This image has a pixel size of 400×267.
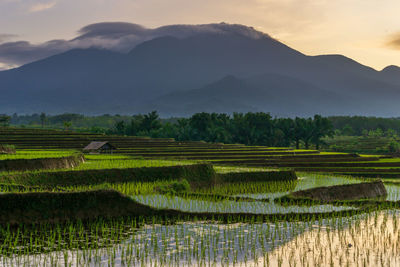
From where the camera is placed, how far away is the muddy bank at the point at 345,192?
25.0 meters

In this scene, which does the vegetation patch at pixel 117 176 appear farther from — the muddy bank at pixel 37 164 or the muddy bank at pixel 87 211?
the muddy bank at pixel 87 211

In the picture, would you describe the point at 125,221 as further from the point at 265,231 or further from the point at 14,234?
the point at 265,231

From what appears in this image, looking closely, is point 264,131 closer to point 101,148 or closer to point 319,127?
point 319,127

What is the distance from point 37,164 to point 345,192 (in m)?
17.7

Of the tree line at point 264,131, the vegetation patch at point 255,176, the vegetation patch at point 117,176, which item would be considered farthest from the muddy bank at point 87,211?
the tree line at point 264,131

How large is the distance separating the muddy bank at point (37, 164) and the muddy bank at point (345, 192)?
13.9 metres

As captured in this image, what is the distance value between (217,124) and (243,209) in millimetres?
70370

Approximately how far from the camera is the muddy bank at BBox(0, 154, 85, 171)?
2583 centimetres

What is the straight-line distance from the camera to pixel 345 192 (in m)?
26.4

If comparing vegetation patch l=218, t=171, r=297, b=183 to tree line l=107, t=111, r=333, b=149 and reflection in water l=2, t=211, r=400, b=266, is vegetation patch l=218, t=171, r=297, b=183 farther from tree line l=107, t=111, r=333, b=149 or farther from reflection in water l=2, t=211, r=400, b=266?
tree line l=107, t=111, r=333, b=149

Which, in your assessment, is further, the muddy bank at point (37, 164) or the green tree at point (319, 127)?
the green tree at point (319, 127)

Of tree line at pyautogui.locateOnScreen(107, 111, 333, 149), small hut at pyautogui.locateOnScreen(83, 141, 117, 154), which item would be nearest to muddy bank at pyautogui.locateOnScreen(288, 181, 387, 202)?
small hut at pyautogui.locateOnScreen(83, 141, 117, 154)

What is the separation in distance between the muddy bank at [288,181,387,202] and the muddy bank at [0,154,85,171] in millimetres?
13874

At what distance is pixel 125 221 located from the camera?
18.2 m
